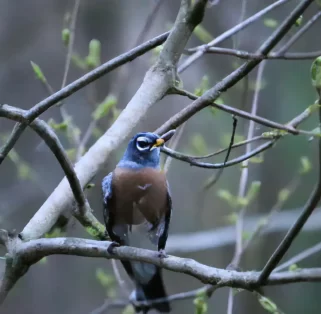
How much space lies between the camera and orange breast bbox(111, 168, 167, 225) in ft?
3.63

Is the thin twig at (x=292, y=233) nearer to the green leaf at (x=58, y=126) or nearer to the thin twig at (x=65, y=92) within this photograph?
the thin twig at (x=65, y=92)

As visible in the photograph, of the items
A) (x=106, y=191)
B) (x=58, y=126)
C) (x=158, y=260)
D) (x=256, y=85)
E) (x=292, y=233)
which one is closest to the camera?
(x=292, y=233)

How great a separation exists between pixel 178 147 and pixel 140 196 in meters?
1.77

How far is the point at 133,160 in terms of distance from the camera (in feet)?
3.82

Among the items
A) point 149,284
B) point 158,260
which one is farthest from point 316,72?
point 149,284

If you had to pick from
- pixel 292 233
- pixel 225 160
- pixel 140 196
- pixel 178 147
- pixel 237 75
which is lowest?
pixel 292 233

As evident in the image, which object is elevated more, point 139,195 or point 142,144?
point 142,144

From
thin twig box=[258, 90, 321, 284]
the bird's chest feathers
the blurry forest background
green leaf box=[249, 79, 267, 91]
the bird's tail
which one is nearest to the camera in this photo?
thin twig box=[258, 90, 321, 284]

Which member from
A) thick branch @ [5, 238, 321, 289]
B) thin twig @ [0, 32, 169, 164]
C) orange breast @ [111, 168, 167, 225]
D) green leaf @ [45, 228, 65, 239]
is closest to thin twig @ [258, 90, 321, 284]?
thick branch @ [5, 238, 321, 289]

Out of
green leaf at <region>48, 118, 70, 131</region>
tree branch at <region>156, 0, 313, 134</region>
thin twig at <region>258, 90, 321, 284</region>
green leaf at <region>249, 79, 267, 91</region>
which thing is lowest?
thin twig at <region>258, 90, 321, 284</region>

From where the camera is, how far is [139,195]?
1.10m

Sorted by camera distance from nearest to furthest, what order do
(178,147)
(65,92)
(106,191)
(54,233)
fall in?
(65,92)
(106,191)
(54,233)
(178,147)

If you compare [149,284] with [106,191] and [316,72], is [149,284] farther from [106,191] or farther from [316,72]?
[316,72]

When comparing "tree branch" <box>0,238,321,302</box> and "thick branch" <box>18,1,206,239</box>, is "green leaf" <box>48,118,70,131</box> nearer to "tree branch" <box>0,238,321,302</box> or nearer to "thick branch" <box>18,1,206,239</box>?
"thick branch" <box>18,1,206,239</box>
